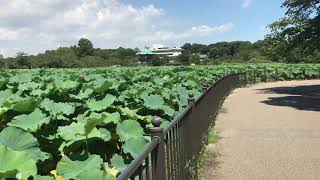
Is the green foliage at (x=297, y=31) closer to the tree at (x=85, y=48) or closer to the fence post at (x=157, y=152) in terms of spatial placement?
the fence post at (x=157, y=152)

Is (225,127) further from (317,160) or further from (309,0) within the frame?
(309,0)

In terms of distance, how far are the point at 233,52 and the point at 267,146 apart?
11630cm

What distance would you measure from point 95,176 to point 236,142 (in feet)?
24.3

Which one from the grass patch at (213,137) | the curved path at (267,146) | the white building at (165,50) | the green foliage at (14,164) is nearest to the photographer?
the green foliage at (14,164)

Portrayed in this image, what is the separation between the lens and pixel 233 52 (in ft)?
406

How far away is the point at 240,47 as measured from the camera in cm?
12519

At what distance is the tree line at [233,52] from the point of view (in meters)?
23.2

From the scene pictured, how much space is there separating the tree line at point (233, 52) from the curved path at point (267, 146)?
868 cm

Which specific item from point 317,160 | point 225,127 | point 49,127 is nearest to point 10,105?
point 49,127

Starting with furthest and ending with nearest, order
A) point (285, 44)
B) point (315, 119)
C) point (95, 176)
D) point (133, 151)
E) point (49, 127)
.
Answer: point (285, 44)
point (315, 119)
point (49, 127)
point (133, 151)
point (95, 176)

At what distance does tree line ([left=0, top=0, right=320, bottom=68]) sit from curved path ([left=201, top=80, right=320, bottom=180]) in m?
8.68

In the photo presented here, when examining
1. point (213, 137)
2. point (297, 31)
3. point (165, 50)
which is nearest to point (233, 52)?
point (165, 50)

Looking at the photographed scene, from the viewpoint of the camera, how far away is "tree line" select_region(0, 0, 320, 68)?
23156mm

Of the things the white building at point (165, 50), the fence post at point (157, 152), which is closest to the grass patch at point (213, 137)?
the fence post at point (157, 152)
